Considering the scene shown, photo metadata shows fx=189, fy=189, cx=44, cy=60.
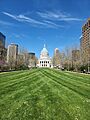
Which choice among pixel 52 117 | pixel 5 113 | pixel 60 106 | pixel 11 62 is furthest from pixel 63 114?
pixel 11 62

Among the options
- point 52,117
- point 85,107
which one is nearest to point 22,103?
point 52,117

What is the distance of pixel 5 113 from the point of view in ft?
30.1

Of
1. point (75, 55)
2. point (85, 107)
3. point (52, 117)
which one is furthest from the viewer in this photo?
point (75, 55)

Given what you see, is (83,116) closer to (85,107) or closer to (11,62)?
(85,107)

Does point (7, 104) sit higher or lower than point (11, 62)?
lower

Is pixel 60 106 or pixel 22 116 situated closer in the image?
pixel 22 116

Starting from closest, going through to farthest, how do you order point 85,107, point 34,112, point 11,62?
point 34,112
point 85,107
point 11,62

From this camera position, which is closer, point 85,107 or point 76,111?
point 76,111

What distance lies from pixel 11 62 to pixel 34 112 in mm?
71980

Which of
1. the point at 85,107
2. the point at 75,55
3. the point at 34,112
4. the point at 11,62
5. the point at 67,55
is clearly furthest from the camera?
the point at 67,55

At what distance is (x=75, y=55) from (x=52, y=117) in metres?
78.9

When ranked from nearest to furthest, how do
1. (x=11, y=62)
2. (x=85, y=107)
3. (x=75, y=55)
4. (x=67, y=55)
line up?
(x=85, y=107) → (x=11, y=62) → (x=75, y=55) → (x=67, y=55)

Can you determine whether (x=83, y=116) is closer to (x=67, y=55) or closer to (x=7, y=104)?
(x=7, y=104)

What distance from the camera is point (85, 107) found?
10.5 meters
